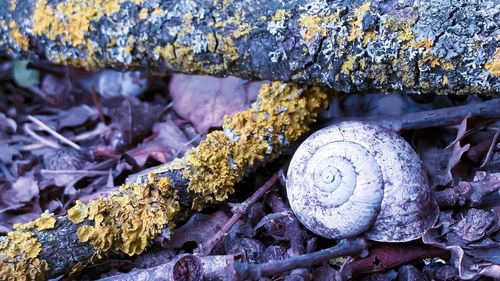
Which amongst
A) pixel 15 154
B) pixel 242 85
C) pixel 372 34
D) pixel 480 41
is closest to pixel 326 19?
pixel 372 34

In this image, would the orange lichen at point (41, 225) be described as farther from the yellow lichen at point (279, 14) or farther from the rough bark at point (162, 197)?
the yellow lichen at point (279, 14)

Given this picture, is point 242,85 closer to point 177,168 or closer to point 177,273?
point 177,168

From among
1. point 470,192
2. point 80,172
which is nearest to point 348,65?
point 470,192

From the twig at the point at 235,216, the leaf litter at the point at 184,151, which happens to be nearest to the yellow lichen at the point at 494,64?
the leaf litter at the point at 184,151

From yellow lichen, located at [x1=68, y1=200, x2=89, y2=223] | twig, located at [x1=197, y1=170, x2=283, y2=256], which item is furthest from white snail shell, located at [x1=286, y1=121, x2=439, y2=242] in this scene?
yellow lichen, located at [x1=68, y1=200, x2=89, y2=223]

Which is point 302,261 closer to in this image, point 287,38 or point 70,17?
point 287,38

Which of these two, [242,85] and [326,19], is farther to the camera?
[242,85]
